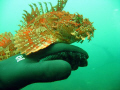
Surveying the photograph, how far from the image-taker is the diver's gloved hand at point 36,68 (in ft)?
4.78

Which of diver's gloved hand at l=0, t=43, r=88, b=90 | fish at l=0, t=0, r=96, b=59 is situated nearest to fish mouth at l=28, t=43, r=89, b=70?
diver's gloved hand at l=0, t=43, r=88, b=90

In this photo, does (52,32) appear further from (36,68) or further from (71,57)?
(36,68)

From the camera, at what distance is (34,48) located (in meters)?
1.70

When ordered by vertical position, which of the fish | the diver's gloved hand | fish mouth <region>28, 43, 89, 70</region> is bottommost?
the diver's gloved hand

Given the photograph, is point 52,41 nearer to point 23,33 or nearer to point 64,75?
point 23,33

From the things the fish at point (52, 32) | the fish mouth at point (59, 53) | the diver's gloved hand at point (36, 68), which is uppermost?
the fish at point (52, 32)

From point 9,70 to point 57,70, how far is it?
81 cm

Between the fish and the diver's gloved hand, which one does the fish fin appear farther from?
the diver's gloved hand

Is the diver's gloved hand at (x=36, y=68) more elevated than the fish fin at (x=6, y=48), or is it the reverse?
the fish fin at (x=6, y=48)

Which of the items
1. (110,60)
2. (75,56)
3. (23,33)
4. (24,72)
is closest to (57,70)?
(24,72)

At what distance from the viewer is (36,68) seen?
4.90ft

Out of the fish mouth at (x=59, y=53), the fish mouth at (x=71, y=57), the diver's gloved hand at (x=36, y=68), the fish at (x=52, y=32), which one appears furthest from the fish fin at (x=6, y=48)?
the fish mouth at (x=71, y=57)

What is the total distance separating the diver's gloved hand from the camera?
1.46 m

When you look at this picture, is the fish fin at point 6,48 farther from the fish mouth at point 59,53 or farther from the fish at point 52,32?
the fish mouth at point 59,53
